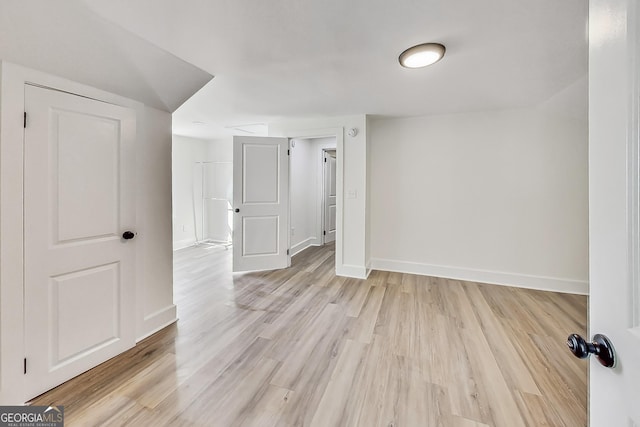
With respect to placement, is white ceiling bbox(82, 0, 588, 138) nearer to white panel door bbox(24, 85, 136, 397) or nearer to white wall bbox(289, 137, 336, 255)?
white panel door bbox(24, 85, 136, 397)

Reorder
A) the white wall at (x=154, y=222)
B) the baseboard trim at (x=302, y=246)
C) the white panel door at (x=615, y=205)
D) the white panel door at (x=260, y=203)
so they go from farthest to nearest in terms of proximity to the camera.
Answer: the baseboard trim at (x=302, y=246), the white panel door at (x=260, y=203), the white wall at (x=154, y=222), the white panel door at (x=615, y=205)

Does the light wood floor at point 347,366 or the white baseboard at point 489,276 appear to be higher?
the white baseboard at point 489,276

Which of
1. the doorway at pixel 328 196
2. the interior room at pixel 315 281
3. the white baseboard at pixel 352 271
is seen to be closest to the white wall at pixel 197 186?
the doorway at pixel 328 196

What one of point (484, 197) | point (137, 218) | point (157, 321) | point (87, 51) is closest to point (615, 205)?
point (87, 51)

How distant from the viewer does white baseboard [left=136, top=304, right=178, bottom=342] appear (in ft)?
6.96

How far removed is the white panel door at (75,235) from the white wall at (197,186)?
12.0ft

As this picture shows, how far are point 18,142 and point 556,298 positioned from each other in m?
4.82

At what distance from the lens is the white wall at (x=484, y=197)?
3074mm

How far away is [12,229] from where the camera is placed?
4.63 feet

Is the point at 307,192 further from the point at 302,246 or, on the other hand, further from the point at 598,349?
the point at 598,349

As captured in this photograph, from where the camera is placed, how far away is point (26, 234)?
146cm

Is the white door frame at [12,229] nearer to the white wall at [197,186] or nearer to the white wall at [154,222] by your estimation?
the white wall at [154,222]

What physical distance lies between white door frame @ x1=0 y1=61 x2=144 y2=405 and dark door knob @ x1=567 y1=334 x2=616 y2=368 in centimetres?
238

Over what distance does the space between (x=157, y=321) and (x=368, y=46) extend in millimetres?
2753
